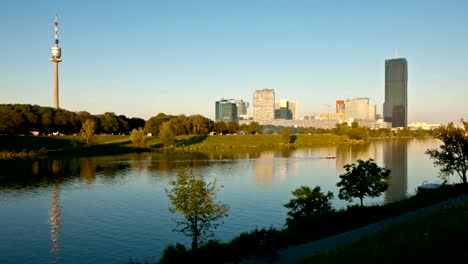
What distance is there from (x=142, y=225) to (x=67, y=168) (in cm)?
6033

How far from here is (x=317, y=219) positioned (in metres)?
35.0

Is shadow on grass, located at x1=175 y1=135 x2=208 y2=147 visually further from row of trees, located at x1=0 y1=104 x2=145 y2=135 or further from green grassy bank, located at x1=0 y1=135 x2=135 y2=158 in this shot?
row of trees, located at x1=0 y1=104 x2=145 y2=135

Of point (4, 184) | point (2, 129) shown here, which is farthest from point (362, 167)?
point (2, 129)

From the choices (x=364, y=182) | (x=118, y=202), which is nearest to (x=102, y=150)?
(x=118, y=202)

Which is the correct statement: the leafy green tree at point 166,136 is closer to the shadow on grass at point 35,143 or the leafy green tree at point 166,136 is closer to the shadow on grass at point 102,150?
the shadow on grass at point 102,150

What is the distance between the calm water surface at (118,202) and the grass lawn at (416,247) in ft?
68.4

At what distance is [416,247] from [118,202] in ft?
163

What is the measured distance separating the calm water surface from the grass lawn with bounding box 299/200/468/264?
20852 millimetres

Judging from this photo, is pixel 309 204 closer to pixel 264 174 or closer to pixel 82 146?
pixel 264 174

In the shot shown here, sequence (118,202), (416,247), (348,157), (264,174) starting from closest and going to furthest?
(416,247) → (118,202) → (264,174) → (348,157)

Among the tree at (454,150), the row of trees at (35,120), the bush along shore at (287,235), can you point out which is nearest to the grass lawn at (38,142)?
the row of trees at (35,120)

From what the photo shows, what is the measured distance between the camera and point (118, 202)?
2427 inches

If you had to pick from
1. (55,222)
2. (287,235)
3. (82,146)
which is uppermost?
(82,146)

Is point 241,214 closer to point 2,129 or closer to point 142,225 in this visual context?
point 142,225
